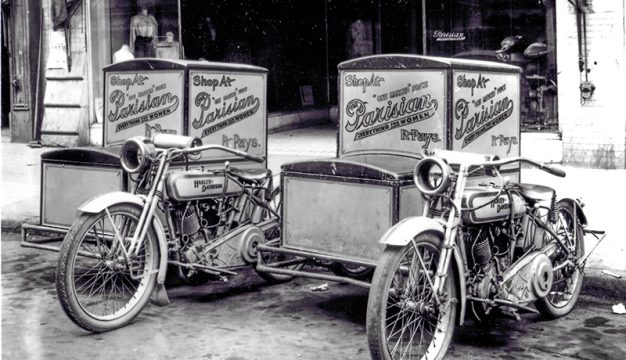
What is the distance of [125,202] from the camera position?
19.0 ft

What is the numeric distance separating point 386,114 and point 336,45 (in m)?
12.3

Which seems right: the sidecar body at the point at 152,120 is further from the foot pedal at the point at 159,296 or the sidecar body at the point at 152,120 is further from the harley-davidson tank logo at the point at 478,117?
the harley-davidson tank logo at the point at 478,117

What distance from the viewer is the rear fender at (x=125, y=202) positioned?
222 inches

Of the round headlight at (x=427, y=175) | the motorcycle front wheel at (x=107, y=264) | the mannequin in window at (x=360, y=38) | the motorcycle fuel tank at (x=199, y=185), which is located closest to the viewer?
the round headlight at (x=427, y=175)

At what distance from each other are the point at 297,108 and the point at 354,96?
11.4 meters

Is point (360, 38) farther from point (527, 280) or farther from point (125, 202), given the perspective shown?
point (527, 280)

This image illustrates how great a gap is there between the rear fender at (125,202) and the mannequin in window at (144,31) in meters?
9.77

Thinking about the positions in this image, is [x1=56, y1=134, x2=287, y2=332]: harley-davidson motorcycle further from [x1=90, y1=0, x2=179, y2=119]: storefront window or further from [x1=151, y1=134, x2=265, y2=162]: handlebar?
[x1=90, y1=0, x2=179, y2=119]: storefront window

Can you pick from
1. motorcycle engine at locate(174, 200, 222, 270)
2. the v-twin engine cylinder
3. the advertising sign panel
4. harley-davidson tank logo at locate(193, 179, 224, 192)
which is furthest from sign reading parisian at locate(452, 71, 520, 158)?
motorcycle engine at locate(174, 200, 222, 270)

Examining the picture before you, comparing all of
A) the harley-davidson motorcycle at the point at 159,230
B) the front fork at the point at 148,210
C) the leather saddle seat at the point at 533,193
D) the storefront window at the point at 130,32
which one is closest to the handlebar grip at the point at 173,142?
the harley-davidson motorcycle at the point at 159,230

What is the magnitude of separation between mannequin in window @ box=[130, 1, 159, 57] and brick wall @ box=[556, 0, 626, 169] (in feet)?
22.7

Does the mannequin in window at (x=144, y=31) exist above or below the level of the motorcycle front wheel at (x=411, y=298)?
above

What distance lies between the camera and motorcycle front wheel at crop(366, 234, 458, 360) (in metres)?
4.61

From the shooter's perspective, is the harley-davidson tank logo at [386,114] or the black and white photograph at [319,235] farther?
the harley-davidson tank logo at [386,114]
